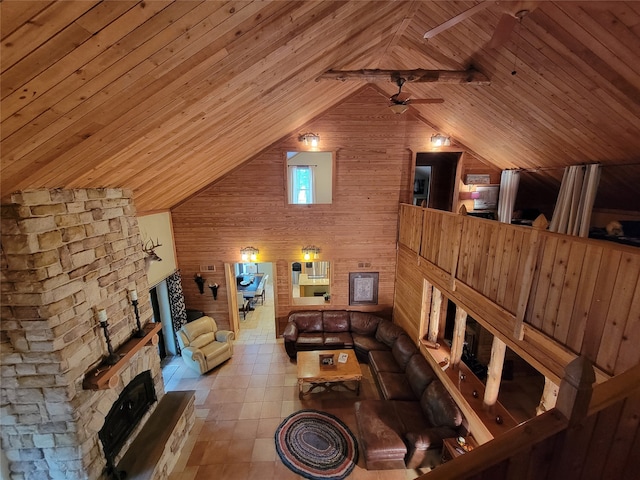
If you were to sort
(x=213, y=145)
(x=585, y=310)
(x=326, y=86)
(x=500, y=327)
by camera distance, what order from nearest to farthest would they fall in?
(x=585, y=310), (x=500, y=327), (x=213, y=145), (x=326, y=86)

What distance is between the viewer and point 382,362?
17.9 ft

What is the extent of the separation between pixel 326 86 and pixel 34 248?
4.25 meters

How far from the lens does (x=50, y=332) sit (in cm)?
253

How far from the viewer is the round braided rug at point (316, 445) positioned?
3.79 metres

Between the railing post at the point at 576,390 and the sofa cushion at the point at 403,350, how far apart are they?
4578 mm

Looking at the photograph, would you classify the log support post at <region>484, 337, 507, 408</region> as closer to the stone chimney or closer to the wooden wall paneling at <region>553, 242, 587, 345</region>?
the wooden wall paneling at <region>553, 242, 587, 345</region>

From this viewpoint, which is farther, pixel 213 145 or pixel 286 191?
pixel 286 191

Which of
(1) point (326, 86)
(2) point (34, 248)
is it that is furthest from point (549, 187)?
(2) point (34, 248)

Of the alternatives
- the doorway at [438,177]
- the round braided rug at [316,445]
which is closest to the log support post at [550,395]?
the round braided rug at [316,445]

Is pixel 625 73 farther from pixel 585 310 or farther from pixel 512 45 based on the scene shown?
pixel 585 310

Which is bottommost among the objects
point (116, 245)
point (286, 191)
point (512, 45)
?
point (116, 245)

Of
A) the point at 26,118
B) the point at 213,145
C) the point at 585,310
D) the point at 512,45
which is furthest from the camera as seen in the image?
the point at 213,145

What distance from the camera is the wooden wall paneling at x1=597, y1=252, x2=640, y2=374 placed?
6.48 ft

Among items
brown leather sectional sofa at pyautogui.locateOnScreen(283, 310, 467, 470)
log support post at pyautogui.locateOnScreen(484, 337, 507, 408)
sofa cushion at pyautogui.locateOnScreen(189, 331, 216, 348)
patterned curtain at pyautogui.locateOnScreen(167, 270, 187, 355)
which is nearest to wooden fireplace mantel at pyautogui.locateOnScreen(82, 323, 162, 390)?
sofa cushion at pyautogui.locateOnScreen(189, 331, 216, 348)
